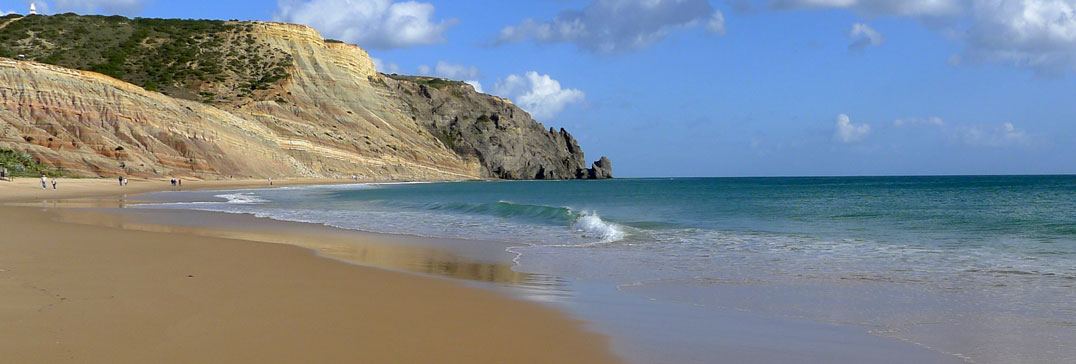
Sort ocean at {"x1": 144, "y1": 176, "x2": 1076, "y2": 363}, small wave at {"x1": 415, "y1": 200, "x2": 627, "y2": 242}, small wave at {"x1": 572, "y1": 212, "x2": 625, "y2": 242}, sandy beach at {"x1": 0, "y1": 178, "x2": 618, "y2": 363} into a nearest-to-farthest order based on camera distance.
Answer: sandy beach at {"x1": 0, "y1": 178, "x2": 618, "y2": 363}
ocean at {"x1": 144, "y1": 176, "x2": 1076, "y2": 363}
small wave at {"x1": 572, "y1": 212, "x2": 625, "y2": 242}
small wave at {"x1": 415, "y1": 200, "x2": 627, "y2": 242}

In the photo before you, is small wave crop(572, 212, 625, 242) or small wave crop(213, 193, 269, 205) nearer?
small wave crop(572, 212, 625, 242)

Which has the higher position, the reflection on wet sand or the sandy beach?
the sandy beach

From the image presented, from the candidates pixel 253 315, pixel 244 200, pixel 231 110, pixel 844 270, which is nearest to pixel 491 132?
pixel 231 110

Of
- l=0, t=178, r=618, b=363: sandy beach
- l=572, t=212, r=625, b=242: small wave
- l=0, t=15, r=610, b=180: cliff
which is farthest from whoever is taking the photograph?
l=0, t=15, r=610, b=180: cliff

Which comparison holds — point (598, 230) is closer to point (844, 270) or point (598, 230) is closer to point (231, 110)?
point (844, 270)

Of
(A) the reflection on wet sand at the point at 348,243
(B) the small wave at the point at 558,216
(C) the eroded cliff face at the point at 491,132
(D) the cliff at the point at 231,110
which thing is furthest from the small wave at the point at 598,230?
(C) the eroded cliff face at the point at 491,132

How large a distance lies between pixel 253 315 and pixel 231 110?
75830mm

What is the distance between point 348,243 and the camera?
14531mm

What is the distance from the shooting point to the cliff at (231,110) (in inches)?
2152

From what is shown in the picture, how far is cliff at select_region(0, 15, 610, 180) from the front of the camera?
2152 inches

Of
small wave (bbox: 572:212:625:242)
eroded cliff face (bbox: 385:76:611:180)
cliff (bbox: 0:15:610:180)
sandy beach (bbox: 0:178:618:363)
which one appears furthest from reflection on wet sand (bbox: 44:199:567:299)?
eroded cliff face (bbox: 385:76:611:180)

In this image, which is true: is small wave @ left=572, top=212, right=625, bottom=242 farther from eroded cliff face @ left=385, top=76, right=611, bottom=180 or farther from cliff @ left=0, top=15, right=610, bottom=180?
eroded cliff face @ left=385, top=76, right=611, bottom=180

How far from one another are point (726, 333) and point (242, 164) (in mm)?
66126

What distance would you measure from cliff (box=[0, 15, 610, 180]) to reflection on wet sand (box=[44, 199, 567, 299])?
122ft
